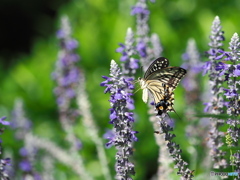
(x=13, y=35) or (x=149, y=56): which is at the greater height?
A: (x=13, y=35)

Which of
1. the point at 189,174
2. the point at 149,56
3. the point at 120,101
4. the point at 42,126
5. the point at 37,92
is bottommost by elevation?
the point at 189,174

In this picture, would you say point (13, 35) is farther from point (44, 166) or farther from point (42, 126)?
point (44, 166)

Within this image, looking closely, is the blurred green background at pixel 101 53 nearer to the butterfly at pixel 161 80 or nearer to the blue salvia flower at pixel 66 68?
the blue salvia flower at pixel 66 68

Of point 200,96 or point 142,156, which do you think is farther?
point 142,156

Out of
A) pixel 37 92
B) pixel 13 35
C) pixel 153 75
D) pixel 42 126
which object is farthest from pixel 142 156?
pixel 13 35

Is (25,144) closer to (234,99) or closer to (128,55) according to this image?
(128,55)
